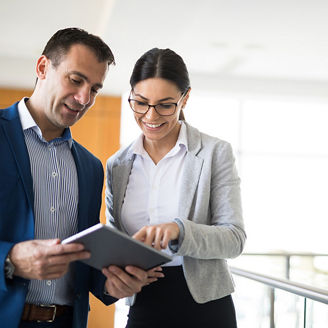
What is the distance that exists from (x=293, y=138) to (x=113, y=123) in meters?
3.49

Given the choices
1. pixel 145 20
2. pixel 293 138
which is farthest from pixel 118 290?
pixel 293 138

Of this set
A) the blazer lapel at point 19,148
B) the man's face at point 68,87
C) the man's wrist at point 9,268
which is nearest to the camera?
the man's wrist at point 9,268

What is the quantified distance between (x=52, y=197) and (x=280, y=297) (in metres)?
1.70

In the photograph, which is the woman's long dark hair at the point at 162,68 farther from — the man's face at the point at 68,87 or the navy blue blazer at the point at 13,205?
the navy blue blazer at the point at 13,205

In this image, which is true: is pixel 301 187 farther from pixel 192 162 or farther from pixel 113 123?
pixel 192 162

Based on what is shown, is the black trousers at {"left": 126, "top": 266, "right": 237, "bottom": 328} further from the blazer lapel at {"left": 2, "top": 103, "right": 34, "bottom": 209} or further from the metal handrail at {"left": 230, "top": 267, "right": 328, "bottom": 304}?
the blazer lapel at {"left": 2, "top": 103, "right": 34, "bottom": 209}

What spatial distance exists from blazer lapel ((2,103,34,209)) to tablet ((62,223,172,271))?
0.31 m

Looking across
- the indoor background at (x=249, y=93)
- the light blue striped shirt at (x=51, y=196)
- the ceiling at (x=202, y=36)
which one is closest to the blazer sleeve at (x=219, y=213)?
the light blue striped shirt at (x=51, y=196)

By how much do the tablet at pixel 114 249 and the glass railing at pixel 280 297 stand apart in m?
1.01

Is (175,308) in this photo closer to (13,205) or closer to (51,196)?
(51,196)

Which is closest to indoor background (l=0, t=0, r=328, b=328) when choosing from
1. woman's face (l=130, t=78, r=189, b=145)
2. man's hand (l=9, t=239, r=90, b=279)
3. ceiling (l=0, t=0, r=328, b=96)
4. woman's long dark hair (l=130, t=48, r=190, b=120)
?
ceiling (l=0, t=0, r=328, b=96)

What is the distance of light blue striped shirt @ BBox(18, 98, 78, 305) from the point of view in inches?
73.7

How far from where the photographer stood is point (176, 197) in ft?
7.07

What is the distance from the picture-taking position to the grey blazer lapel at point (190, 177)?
209 cm
